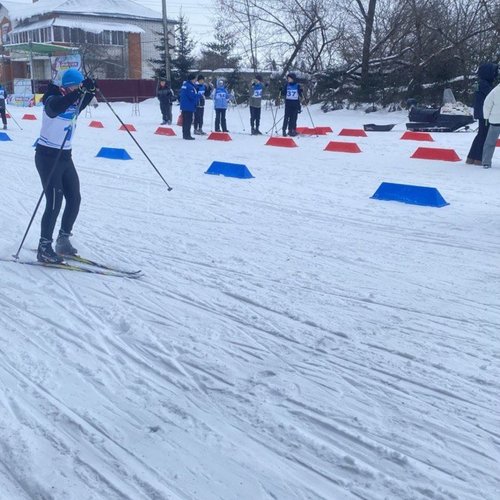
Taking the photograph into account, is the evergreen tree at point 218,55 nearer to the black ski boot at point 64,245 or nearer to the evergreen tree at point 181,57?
the evergreen tree at point 181,57

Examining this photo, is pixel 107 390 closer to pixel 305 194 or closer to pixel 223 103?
pixel 305 194

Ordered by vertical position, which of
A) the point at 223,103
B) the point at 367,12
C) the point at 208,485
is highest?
the point at 367,12

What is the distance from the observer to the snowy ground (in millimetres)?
2518

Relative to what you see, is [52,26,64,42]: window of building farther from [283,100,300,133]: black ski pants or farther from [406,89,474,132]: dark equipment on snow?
[406,89,474,132]: dark equipment on snow

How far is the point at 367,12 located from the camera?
29547mm

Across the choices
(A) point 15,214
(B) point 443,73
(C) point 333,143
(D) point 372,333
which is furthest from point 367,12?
(D) point 372,333

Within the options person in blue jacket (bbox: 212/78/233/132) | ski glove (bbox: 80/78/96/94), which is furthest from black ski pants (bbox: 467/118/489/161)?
ski glove (bbox: 80/78/96/94)

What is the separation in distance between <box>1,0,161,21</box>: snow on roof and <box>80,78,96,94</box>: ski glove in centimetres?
5355

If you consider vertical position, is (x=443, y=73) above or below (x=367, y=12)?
below

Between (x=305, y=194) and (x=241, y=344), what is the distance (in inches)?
199

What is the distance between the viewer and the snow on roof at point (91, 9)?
53.8 m

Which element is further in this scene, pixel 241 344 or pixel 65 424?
pixel 241 344

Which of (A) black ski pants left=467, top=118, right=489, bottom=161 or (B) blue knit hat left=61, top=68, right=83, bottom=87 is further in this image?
(A) black ski pants left=467, top=118, right=489, bottom=161

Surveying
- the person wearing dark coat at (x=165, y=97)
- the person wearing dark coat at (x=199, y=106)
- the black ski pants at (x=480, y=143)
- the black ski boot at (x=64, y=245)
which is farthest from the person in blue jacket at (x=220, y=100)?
the black ski boot at (x=64, y=245)
